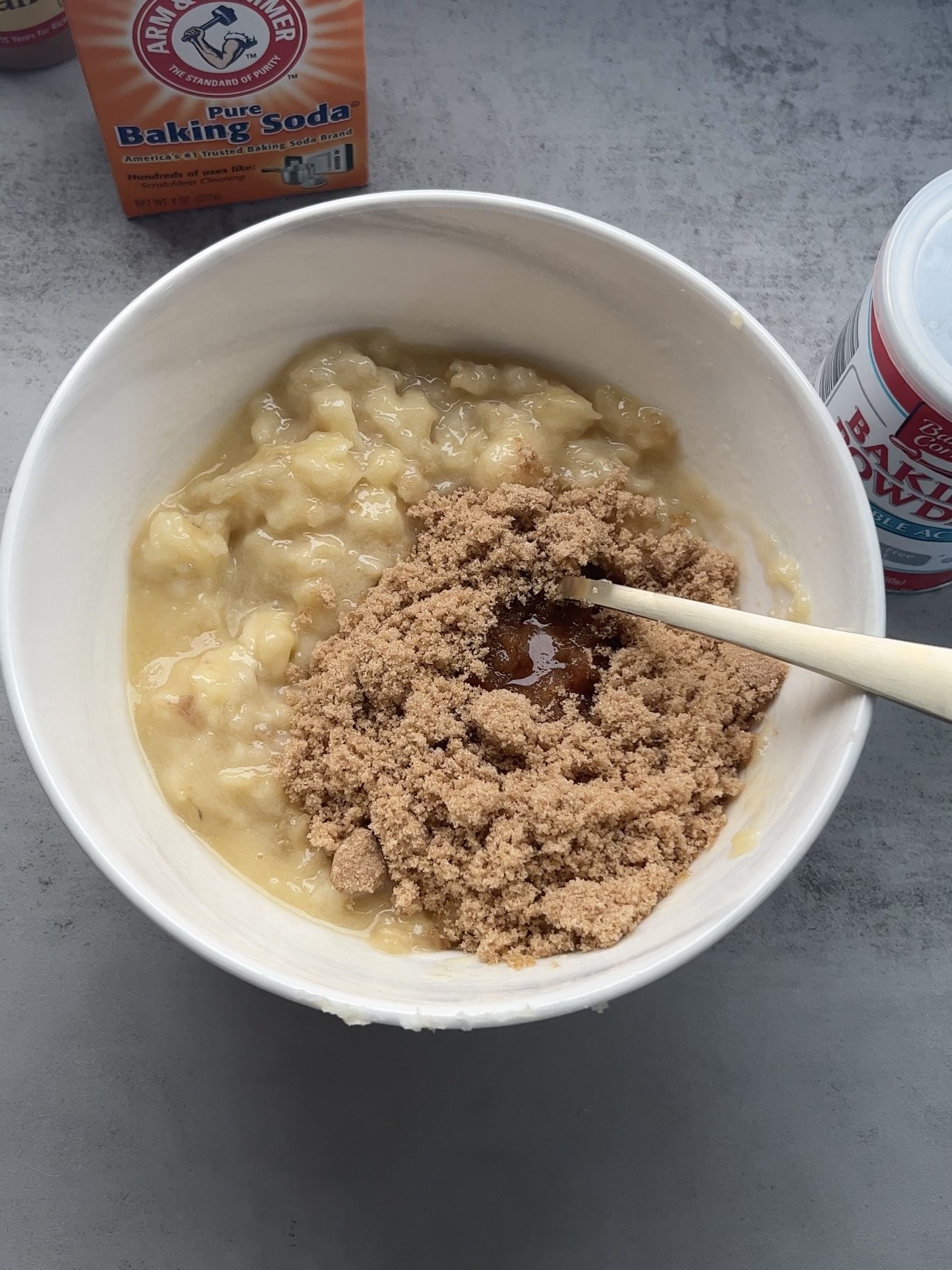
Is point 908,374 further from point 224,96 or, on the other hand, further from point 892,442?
point 224,96

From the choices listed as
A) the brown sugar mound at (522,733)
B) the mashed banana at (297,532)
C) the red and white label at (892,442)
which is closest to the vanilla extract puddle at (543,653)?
the brown sugar mound at (522,733)

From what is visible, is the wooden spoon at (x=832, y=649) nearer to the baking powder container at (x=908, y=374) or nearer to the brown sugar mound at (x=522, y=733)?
the brown sugar mound at (x=522, y=733)

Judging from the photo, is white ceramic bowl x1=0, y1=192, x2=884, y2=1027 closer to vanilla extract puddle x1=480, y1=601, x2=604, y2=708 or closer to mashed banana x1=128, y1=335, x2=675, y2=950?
mashed banana x1=128, y1=335, x2=675, y2=950

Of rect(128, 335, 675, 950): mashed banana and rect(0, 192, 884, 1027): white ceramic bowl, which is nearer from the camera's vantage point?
rect(0, 192, 884, 1027): white ceramic bowl

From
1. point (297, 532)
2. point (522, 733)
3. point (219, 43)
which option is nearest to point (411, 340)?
point (297, 532)

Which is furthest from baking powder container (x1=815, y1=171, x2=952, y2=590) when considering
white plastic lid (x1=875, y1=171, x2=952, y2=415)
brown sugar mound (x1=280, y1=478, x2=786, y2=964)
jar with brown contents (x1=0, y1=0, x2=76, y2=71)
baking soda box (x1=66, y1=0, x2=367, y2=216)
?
jar with brown contents (x1=0, y1=0, x2=76, y2=71)

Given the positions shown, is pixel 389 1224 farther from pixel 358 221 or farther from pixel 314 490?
pixel 358 221
